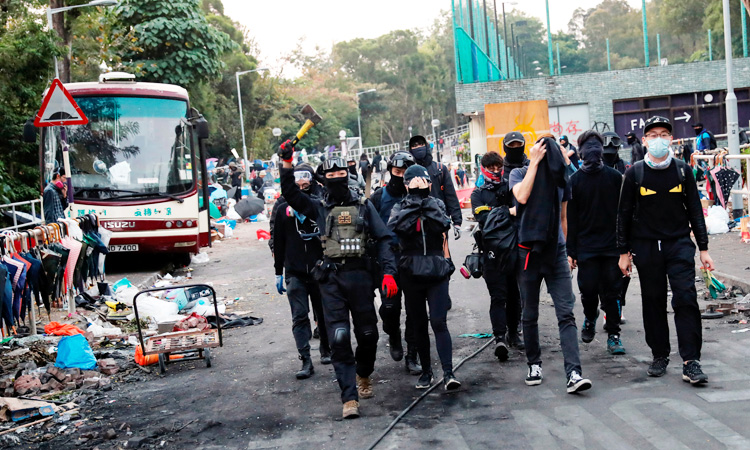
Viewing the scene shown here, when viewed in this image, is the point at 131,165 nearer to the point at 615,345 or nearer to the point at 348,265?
the point at 348,265

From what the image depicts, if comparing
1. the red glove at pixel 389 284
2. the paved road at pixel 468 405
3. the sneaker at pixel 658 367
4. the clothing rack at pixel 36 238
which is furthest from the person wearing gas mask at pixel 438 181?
the clothing rack at pixel 36 238

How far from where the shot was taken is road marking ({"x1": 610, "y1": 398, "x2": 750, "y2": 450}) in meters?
5.05

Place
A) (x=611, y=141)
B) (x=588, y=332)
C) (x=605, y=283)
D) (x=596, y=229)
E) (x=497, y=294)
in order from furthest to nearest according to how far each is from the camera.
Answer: (x=611, y=141)
(x=588, y=332)
(x=497, y=294)
(x=605, y=283)
(x=596, y=229)

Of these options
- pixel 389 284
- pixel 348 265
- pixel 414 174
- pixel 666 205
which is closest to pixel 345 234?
pixel 348 265

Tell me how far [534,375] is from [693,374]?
1.15 metres

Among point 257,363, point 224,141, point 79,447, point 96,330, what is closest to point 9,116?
point 96,330

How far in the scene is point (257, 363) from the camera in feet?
28.0

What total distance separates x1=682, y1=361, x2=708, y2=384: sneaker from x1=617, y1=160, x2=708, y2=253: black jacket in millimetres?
879

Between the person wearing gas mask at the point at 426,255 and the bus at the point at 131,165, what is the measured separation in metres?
10.2

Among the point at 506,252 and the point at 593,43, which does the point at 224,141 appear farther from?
the point at 593,43

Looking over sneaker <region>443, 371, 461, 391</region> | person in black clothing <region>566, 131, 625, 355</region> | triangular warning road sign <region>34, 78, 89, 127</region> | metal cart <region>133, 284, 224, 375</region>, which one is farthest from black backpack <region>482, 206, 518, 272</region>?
triangular warning road sign <region>34, 78, 89, 127</region>

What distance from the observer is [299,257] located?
306 inches

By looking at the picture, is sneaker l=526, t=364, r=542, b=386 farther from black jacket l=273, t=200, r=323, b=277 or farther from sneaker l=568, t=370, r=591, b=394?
black jacket l=273, t=200, r=323, b=277

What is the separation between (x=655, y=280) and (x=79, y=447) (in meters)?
4.36
